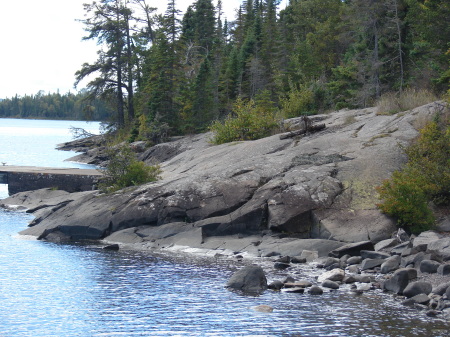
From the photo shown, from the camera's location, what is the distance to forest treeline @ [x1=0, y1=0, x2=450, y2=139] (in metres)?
32.1

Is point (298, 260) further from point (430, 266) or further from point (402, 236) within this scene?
point (430, 266)

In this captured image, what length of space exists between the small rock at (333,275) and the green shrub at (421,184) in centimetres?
397

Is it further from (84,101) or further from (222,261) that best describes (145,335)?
(84,101)

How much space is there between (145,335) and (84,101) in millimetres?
48742

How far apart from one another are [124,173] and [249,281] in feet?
40.2

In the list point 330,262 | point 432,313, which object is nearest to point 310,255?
point 330,262

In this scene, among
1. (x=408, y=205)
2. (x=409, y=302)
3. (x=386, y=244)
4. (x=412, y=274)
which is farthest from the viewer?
(x=408, y=205)

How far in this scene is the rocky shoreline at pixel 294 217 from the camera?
48.4 feet

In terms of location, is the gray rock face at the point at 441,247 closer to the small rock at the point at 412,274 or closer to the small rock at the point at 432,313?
the small rock at the point at 412,274

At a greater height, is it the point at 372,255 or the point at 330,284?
the point at 372,255

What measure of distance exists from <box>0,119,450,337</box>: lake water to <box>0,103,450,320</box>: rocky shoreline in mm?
965

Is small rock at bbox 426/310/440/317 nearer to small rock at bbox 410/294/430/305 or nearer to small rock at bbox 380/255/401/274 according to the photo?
small rock at bbox 410/294/430/305

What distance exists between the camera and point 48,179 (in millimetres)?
33875

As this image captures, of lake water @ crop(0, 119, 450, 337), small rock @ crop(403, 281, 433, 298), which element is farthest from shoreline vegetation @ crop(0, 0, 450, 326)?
lake water @ crop(0, 119, 450, 337)
